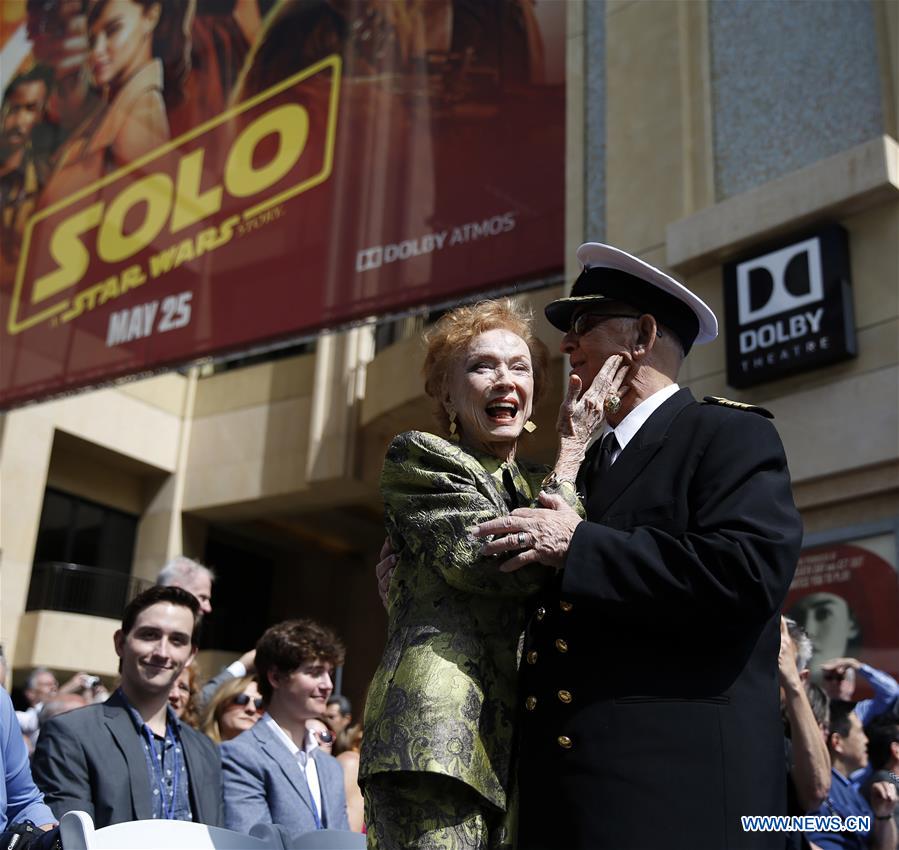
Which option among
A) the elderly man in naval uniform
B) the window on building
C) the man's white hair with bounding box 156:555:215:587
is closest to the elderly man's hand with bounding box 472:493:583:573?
the elderly man in naval uniform

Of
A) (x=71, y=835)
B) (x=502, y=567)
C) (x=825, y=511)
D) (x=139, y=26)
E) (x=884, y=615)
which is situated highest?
(x=139, y=26)

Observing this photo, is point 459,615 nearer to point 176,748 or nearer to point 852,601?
point 176,748

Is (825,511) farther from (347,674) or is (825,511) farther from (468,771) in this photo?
(347,674)

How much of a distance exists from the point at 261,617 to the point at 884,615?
16.0 metres

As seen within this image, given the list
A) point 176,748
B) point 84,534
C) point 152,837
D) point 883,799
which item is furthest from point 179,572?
point 84,534

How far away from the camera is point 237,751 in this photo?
4.23m

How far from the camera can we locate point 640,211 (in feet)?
27.0

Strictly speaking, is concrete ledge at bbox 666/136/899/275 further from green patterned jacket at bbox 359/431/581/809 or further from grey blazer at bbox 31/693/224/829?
green patterned jacket at bbox 359/431/581/809

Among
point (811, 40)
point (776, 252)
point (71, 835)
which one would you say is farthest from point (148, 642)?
point (811, 40)

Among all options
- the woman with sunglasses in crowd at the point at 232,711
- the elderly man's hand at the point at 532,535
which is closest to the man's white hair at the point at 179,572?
the woman with sunglasses in crowd at the point at 232,711

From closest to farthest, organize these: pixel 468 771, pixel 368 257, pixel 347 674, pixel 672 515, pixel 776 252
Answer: pixel 468 771 → pixel 672 515 → pixel 776 252 → pixel 368 257 → pixel 347 674

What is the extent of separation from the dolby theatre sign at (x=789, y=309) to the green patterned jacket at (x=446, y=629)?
5033 millimetres

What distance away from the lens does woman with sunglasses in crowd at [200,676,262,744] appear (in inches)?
214

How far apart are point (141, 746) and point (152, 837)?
123cm
